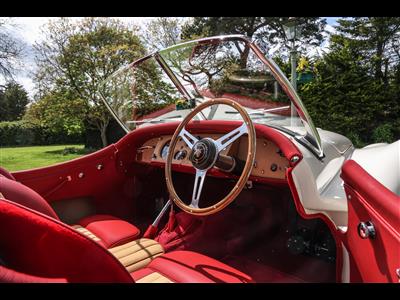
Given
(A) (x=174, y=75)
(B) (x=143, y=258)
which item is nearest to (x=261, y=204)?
(B) (x=143, y=258)

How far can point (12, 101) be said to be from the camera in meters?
14.0

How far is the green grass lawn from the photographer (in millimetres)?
10508

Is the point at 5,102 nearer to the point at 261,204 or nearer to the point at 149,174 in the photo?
the point at 149,174

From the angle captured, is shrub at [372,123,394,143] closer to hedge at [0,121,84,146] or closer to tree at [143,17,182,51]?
tree at [143,17,182,51]

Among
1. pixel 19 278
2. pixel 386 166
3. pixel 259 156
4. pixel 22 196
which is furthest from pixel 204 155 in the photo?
pixel 19 278

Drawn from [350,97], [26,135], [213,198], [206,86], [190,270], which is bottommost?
[26,135]

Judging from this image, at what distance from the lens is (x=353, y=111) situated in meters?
10.9

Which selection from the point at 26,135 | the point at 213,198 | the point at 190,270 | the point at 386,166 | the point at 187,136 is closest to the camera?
the point at 190,270

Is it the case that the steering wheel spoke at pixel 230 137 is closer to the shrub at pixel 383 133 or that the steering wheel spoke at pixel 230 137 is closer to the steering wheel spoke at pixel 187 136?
the steering wheel spoke at pixel 187 136

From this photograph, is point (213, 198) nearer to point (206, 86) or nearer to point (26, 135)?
point (206, 86)

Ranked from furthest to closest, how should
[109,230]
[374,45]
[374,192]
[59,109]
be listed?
1. [59,109]
2. [374,45]
3. [109,230]
4. [374,192]

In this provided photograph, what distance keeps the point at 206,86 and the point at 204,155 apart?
65 cm

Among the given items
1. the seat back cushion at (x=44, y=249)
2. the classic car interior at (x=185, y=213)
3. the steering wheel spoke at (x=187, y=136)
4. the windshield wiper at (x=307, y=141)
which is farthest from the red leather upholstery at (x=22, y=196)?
the windshield wiper at (x=307, y=141)
